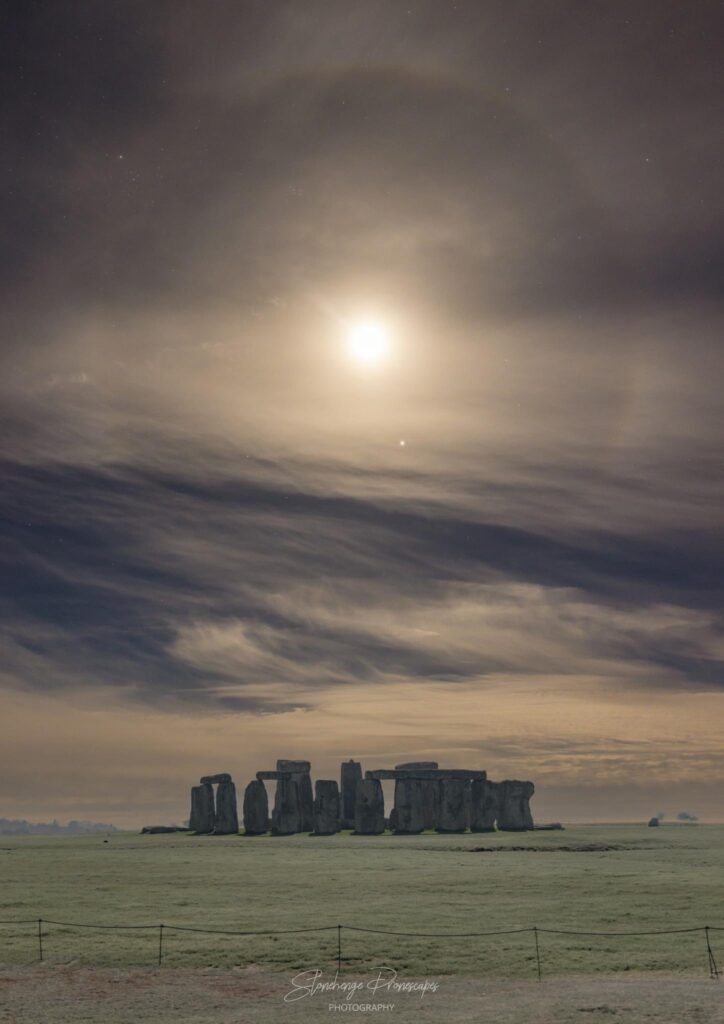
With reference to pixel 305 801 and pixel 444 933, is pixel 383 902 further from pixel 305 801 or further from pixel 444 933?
pixel 305 801

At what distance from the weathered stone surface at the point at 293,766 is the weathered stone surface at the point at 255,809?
238 centimetres

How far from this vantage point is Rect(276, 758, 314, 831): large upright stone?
90000 mm

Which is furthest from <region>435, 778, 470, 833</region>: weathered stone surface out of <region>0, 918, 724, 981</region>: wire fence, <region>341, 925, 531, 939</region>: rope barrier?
<region>341, 925, 531, 939</region>: rope barrier

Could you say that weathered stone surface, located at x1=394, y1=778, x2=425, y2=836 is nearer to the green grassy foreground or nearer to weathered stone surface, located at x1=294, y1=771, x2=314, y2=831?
weathered stone surface, located at x1=294, y1=771, x2=314, y2=831

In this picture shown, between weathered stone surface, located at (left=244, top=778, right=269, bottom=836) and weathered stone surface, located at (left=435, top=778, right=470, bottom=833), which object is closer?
weathered stone surface, located at (left=435, top=778, right=470, bottom=833)

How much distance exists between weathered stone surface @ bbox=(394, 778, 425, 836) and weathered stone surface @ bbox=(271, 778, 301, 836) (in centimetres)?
891

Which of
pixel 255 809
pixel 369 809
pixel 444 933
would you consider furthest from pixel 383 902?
pixel 255 809

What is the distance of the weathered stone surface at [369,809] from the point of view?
286ft

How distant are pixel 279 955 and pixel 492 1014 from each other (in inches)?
386

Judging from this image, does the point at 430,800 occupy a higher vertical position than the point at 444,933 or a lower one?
higher

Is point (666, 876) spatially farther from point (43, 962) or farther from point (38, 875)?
point (38, 875)

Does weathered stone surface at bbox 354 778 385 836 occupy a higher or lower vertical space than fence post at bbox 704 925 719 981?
higher

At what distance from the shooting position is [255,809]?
90.8 m

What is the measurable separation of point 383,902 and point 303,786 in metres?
51.4
